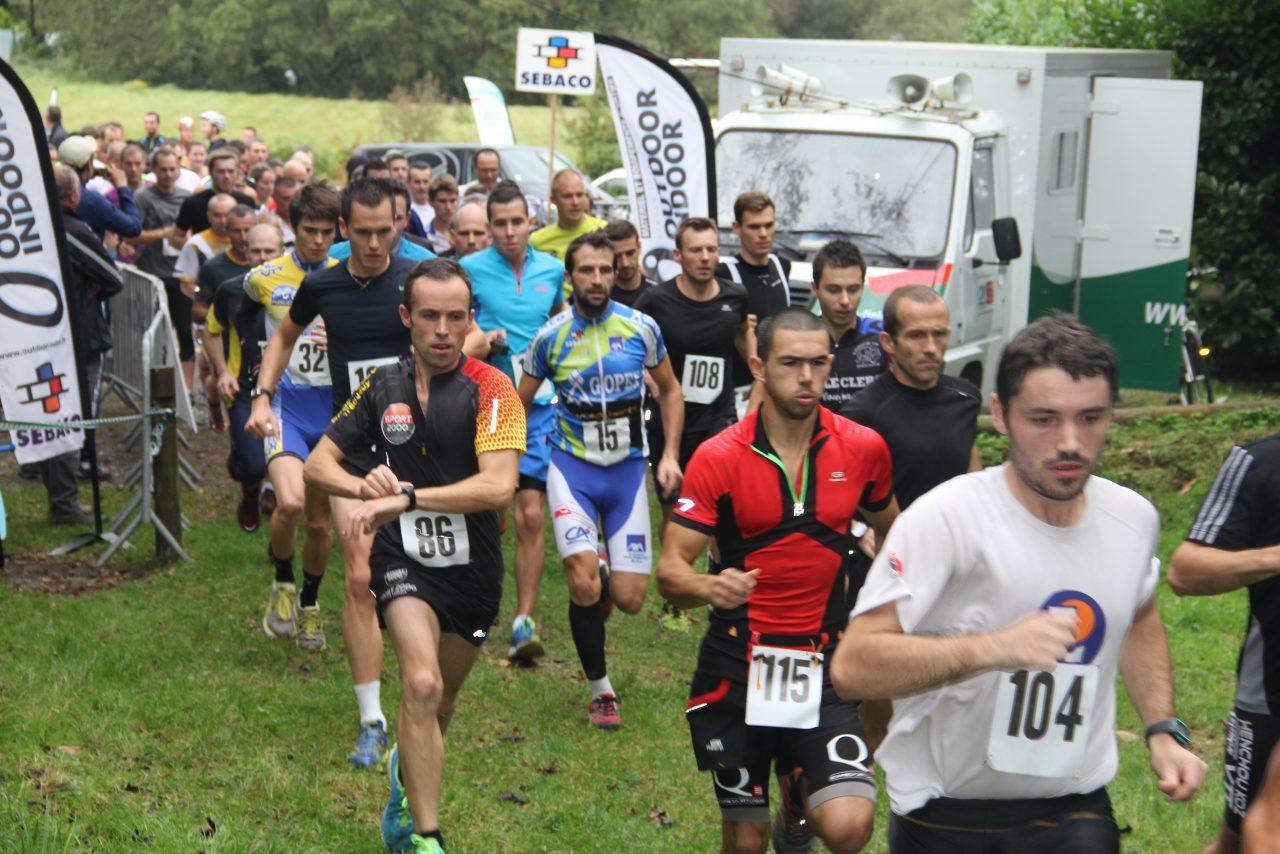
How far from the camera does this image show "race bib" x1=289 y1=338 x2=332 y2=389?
340 inches

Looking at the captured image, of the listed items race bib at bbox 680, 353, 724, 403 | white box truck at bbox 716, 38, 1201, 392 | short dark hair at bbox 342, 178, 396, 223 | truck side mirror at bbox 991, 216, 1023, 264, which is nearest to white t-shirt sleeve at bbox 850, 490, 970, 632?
short dark hair at bbox 342, 178, 396, 223

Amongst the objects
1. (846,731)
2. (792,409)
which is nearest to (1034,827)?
(846,731)

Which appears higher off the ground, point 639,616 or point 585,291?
point 585,291

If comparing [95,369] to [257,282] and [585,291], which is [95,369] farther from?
[585,291]

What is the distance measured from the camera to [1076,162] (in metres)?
14.6

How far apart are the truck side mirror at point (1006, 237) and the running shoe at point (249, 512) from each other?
5763 mm

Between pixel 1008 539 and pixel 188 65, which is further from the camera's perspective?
pixel 188 65

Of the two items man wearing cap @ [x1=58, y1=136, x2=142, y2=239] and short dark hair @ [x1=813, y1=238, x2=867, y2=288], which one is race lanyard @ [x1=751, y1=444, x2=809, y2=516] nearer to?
short dark hair @ [x1=813, y1=238, x2=867, y2=288]

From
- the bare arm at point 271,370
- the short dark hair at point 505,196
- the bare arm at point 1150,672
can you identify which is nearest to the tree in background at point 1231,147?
the short dark hair at point 505,196

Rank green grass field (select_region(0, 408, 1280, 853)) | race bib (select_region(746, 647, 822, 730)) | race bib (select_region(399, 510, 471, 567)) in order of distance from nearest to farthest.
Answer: race bib (select_region(746, 647, 822, 730)) → race bib (select_region(399, 510, 471, 567)) → green grass field (select_region(0, 408, 1280, 853))

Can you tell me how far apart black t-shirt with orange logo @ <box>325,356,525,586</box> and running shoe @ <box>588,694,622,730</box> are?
1996 mm

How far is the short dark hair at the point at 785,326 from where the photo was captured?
220 inches

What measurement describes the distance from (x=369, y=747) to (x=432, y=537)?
152cm

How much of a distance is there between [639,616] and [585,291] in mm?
2723
